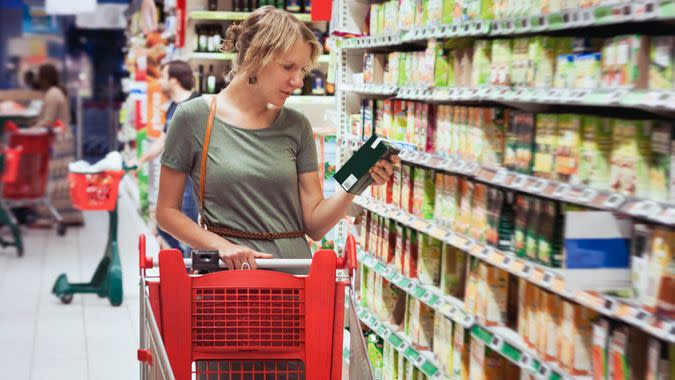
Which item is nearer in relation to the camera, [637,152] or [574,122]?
[637,152]

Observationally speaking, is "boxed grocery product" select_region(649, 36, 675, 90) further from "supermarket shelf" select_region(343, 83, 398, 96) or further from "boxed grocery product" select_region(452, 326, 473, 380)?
"supermarket shelf" select_region(343, 83, 398, 96)

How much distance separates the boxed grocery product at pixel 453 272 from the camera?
438cm

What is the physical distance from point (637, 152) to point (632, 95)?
0.20 m

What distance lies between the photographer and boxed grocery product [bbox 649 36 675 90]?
270 centimetres

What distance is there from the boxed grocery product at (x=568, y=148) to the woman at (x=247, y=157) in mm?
638

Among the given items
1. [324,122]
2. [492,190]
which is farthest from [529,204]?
[324,122]

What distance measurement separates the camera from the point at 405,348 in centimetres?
482

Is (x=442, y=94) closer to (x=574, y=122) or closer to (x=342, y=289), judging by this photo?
(x=574, y=122)

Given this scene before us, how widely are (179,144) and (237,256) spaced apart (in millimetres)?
406

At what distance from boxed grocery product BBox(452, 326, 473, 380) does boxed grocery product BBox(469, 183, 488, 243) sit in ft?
1.55

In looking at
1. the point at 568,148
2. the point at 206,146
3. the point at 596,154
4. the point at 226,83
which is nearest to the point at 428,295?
the point at 568,148

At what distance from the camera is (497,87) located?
3689mm

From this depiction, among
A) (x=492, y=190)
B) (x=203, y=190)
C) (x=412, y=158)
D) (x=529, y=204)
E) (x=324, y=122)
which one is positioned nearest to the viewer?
(x=203, y=190)

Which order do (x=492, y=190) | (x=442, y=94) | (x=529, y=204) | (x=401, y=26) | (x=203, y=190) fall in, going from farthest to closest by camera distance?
(x=401, y=26), (x=442, y=94), (x=492, y=190), (x=529, y=204), (x=203, y=190)
